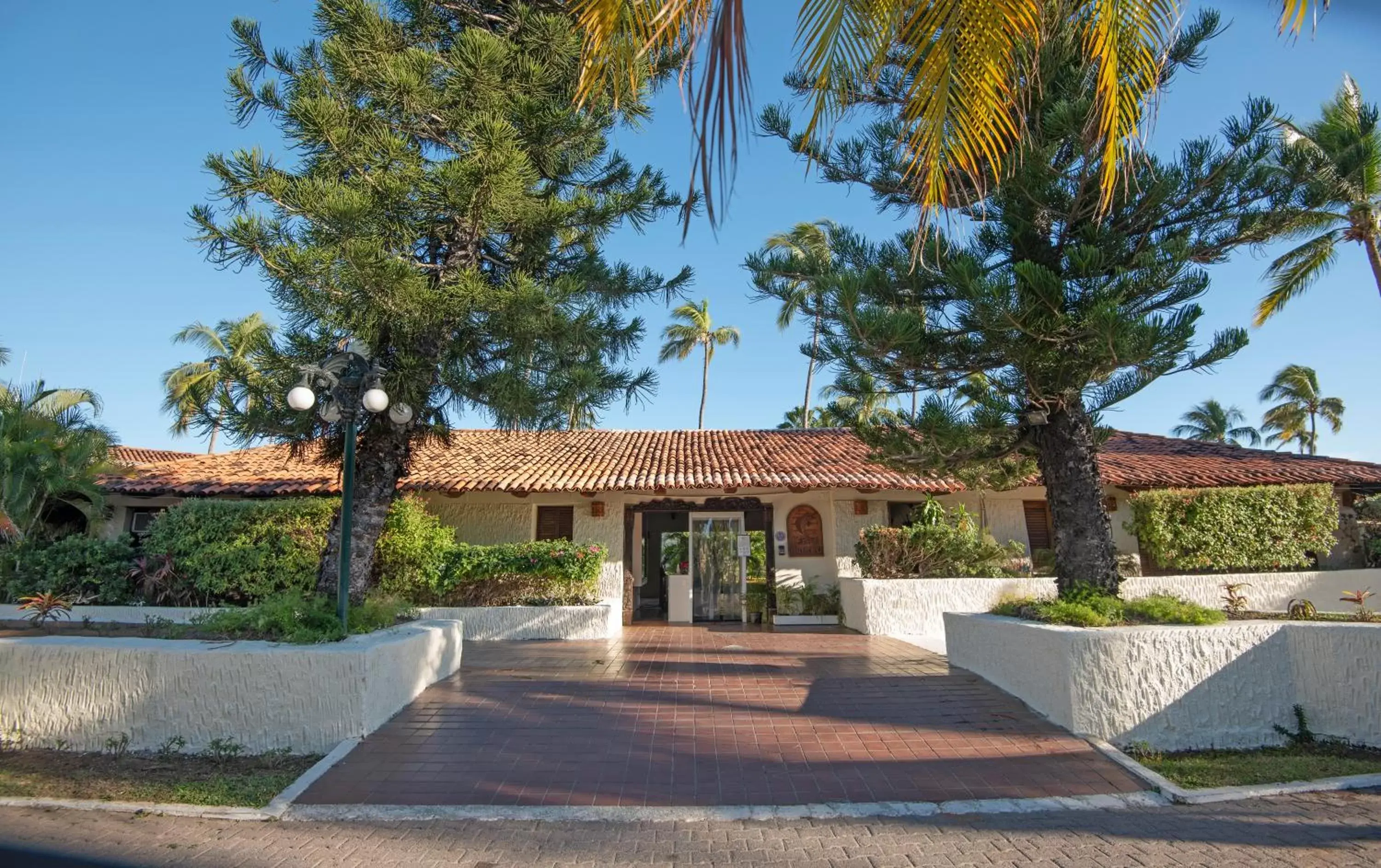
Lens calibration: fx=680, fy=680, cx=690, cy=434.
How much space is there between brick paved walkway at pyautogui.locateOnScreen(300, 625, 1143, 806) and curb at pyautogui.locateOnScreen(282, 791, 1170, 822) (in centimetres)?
9

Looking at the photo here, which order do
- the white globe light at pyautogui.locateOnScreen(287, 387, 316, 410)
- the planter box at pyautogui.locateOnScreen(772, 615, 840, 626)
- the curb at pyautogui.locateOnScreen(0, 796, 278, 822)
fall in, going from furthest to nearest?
the planter box at pyautogui.locateOnScreen(772, 615, 840, 626) → the white globe light at pyautogui.locateOnScreen(287, 387, 316, 410) → the curb at pyautogui.locateOnScreen(0, 796, 278, 822)

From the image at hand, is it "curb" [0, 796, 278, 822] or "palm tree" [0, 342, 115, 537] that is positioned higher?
"palm tree" [0, 342, 115, 537]

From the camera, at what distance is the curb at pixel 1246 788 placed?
4.51m

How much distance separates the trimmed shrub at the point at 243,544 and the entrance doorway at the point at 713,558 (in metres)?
5.75

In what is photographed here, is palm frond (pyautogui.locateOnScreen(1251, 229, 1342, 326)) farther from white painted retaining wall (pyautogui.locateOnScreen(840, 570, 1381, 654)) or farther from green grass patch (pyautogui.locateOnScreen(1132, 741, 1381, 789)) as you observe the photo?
green grass patch (pyautogui.locateOnScreen(1132, 741, 1381, 789))

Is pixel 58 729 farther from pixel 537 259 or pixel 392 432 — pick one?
pixel 537 259

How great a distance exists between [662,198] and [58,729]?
8.69 meters

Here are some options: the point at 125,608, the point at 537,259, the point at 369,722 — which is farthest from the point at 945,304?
the point at 125,608

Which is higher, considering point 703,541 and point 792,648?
point 703,541

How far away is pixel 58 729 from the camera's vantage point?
576 centimetres

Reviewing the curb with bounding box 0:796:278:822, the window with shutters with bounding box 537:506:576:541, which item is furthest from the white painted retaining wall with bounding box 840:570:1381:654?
the curb with bounding box 0:796:278:822

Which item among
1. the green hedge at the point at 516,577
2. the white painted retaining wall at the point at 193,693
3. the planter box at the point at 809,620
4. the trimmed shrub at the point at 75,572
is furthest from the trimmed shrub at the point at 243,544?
the planter box at the point at 809,620

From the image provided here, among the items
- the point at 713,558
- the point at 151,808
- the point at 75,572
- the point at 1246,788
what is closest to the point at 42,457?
the point at 75,572

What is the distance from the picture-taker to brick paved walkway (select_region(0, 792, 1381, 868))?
144 inches
